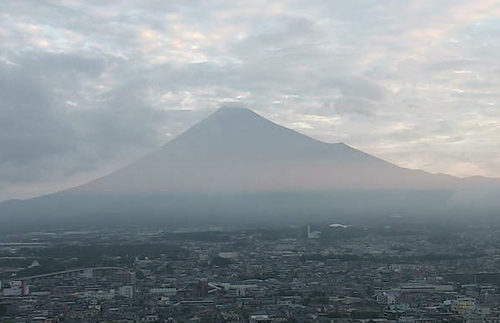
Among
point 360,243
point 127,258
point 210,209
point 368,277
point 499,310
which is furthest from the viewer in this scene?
point 210,209

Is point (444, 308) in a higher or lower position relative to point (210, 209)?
lower

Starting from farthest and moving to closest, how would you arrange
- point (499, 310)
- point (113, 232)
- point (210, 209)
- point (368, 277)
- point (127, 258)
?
point (210, 209)
point (113, 232)
point (127, 258)
point (368, 277)
point (499, 310)

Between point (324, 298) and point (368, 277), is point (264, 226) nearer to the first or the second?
point (368, 277)

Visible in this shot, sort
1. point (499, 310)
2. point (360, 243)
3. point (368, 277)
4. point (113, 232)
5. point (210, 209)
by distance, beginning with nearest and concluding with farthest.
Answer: point (499, 310) < point (368, 277) < point (360, 243) < point (113, 232) < point (210, 209)

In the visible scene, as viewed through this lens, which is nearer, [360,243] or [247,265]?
[247,265]

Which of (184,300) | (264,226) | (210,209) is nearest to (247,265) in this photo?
(184,300)

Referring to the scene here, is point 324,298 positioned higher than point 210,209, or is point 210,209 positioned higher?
point 210,209

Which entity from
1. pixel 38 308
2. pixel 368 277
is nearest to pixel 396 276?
pixel 368 277

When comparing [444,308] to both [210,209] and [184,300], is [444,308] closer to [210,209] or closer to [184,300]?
[184,300]

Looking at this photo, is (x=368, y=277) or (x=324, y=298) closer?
(x=324, y=298)
